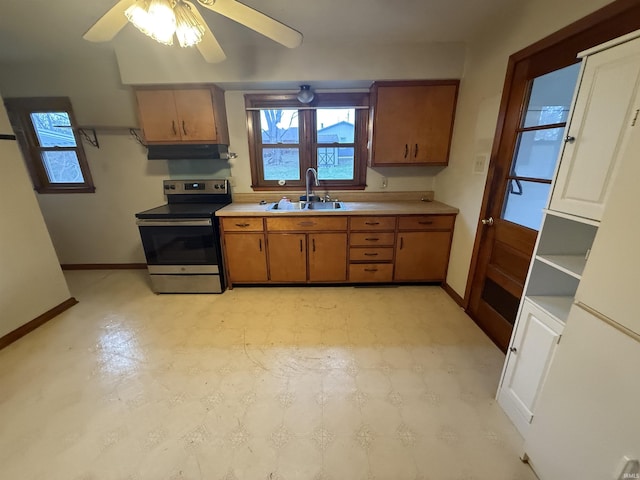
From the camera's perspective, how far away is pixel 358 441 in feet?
4.48

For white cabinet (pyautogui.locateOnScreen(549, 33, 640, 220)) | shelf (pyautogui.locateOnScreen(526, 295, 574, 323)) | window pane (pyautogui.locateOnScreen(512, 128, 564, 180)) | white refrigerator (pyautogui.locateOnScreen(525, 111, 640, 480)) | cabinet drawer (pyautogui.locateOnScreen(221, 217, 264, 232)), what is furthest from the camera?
cabinet drawer (pyautogui.locateOnScreen(221, 217, 264, 232))

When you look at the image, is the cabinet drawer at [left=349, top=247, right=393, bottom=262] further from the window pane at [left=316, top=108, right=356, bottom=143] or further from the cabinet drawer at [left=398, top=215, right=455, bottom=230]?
the window pane at [left=316, top=108, right=356, bottom=143]

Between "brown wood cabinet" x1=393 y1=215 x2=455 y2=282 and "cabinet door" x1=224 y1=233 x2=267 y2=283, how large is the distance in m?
1.44

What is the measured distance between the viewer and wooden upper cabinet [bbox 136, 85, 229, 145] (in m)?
2.55

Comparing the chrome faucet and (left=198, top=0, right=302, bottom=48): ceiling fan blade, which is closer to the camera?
(left=198, top=0, right=302, bottom=48): ceiling fan blade

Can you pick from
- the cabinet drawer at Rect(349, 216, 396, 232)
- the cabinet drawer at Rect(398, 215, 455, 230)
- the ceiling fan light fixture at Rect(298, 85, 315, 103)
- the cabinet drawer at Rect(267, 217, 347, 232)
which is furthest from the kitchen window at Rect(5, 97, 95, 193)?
the cabinet drawer at Rect(398, 215, 455, 230)

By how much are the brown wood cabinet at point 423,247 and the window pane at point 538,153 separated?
0.89m

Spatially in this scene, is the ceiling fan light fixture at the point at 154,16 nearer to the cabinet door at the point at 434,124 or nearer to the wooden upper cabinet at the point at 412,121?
the wooden upper cabinet at the point at 412,121

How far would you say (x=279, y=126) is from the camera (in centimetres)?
298

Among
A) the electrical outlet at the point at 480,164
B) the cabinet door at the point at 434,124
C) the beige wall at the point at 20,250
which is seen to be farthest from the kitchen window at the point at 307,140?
the beige wall at the point at 20,250

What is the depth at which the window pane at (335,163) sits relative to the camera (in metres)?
3.07

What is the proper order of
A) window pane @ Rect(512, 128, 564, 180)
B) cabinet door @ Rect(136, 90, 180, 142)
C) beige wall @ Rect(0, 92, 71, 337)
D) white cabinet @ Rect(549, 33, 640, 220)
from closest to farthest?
1. white cabinet @ Rect(549, 33, 640, 220)
2. window pane @ Rect(512, 128, 564, 180)
3. beige wall @ Rect(0, 92, 71, 337)
4. cabinet door @ Rect(136, 90, 180, 142)

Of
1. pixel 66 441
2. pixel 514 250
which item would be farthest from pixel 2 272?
pixel 514 250

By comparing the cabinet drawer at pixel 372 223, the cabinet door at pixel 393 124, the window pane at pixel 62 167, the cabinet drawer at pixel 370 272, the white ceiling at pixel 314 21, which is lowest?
the cabinet drawer at pixel 370 272
